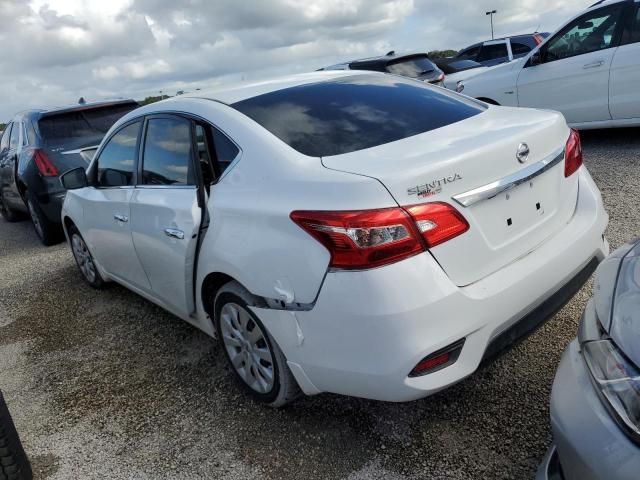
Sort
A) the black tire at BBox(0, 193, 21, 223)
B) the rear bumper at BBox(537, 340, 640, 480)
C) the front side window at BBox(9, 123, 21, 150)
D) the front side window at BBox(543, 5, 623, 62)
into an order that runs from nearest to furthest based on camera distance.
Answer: the rear bumper at BBox(537, 340, 640, 480), the front side window at BBox(543, 5, 623, 62), the front side window at BBox(9, 123, 21, 150), the black tire at BBox(0, 193, 21, 223)

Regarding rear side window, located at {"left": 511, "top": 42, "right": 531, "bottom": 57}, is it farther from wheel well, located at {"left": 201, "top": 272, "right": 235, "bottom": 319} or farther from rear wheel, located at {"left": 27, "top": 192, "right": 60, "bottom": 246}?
wheel well, located at {"left": 201, "top": 272, "right": 235, "bottom": 319}

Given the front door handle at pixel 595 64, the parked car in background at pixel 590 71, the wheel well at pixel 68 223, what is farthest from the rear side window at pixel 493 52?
the wheel well at pixel 68 223

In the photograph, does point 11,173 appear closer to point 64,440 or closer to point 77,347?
point 77,347

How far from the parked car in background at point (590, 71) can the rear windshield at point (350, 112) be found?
13.4ft

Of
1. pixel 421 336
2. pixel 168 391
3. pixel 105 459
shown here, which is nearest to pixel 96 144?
pixel 168 391

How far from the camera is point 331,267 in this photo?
2070 mm

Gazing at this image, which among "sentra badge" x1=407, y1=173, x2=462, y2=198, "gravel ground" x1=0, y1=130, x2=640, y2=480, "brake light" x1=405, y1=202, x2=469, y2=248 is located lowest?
"gravel ground" x1=0, y1=130, x2=640, y2=480

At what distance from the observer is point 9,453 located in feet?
7.98

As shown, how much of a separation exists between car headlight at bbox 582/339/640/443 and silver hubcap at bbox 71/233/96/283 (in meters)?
4.24

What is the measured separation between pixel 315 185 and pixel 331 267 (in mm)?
337

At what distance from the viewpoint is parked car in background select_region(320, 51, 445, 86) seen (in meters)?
9.92

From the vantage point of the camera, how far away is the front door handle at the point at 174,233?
2.89 meters

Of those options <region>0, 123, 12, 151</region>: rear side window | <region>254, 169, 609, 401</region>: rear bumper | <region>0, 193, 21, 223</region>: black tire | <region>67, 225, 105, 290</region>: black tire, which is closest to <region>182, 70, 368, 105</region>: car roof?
<region>254, 169, 609, 401</region>: rear bumper

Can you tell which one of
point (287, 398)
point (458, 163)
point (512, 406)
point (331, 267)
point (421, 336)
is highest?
point (458, 163)
